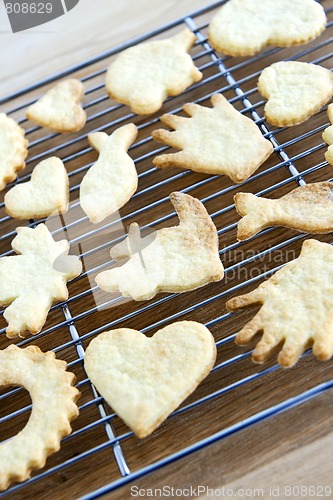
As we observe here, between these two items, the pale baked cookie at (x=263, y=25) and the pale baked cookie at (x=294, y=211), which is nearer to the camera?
the pale baked cookie at (x=294, y=211)

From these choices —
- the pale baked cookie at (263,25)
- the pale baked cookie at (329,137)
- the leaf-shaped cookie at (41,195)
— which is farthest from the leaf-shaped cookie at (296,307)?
the pale baked cookie at (263,25)

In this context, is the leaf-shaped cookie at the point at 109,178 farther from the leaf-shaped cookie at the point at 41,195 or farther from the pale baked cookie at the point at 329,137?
the pale baked cookie at the point at 329,137

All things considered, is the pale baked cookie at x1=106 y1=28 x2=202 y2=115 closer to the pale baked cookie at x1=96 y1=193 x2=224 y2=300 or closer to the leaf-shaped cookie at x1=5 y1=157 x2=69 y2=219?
the leaf-shaped cookie at x1=5 y1=157 x2=69 y2=219

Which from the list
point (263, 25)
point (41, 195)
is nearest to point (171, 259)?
point (41, 195)

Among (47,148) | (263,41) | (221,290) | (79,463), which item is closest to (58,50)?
(47,148)

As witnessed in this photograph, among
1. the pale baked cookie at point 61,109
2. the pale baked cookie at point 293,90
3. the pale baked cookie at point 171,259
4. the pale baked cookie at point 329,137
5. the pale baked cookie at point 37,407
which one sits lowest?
the pale baked cookie at point 37,407

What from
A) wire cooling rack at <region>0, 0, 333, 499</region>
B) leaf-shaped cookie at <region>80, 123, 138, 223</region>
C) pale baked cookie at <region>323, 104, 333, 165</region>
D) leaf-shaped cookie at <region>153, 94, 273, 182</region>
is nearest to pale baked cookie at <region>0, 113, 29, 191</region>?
wire cooling rack at <region>0, 0, 333, 499</region>

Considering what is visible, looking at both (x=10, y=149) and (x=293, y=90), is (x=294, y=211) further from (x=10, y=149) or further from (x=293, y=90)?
(x=10, y=149)
